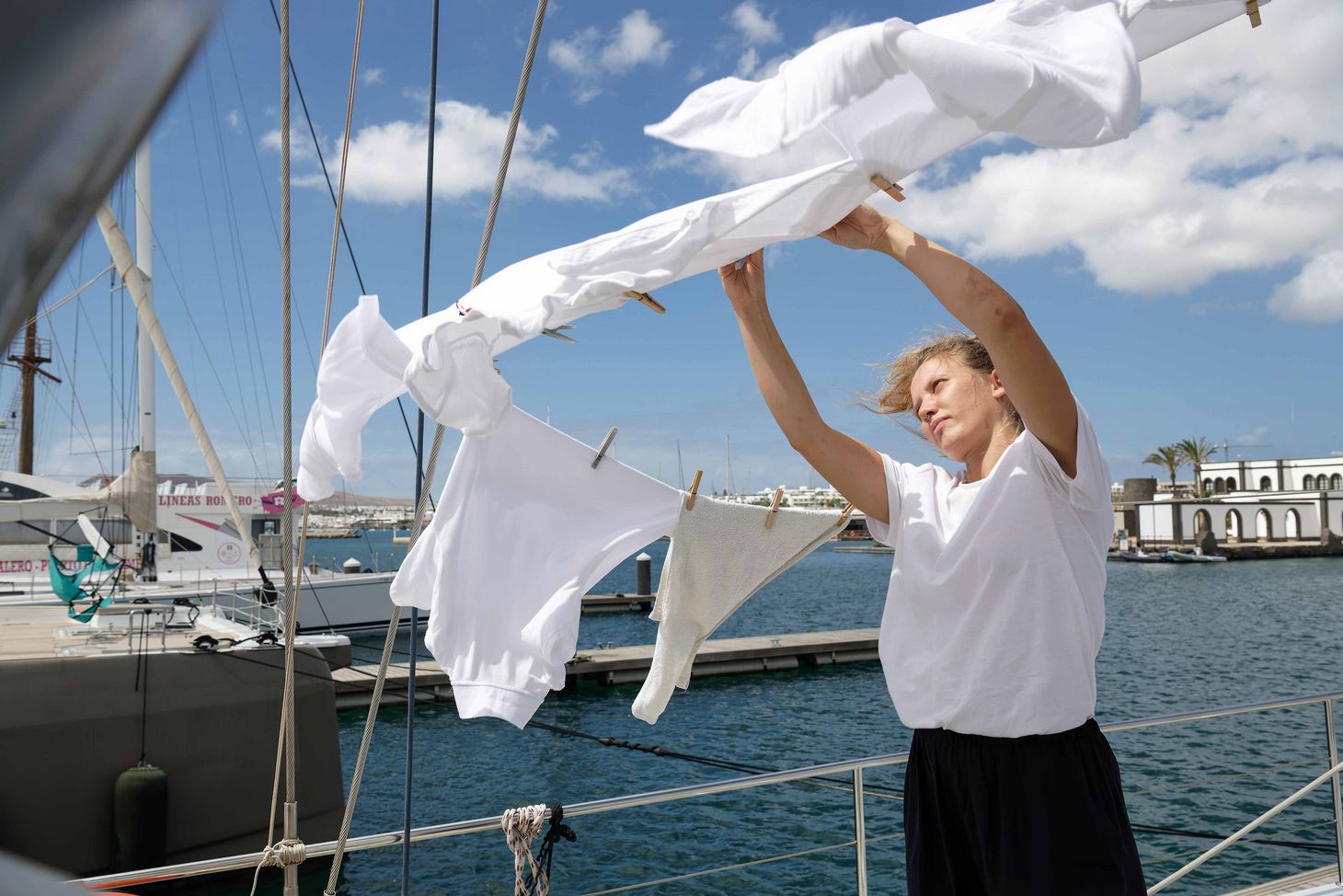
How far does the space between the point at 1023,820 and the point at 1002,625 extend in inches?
14.1

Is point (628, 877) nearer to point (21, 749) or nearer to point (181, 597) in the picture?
point (21, 749)

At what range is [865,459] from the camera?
79.7 inches

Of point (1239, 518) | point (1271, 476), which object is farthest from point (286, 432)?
point (1271, 476)

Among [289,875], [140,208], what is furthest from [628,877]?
[140,208]

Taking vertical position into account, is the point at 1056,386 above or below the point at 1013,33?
below

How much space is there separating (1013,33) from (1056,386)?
60 cm

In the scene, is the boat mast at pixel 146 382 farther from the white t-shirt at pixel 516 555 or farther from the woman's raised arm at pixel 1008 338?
the woman's raised arm at pixel 1008 338

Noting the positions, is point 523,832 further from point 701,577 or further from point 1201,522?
point 1201,522

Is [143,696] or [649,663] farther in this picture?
[649,663]

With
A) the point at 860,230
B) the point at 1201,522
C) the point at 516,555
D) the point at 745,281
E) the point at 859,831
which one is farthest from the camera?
the point at 1201,522

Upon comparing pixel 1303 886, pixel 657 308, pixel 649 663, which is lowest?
pixel 649 663

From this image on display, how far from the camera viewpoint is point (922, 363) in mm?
2006

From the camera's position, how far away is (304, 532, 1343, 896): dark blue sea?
31.7 feet

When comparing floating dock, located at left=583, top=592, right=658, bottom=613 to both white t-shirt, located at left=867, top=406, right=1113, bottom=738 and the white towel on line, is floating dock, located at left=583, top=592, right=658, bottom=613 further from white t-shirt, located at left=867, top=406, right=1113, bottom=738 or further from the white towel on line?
white t-shirt, located at left=867, top=406, right=1113, bottom=738
